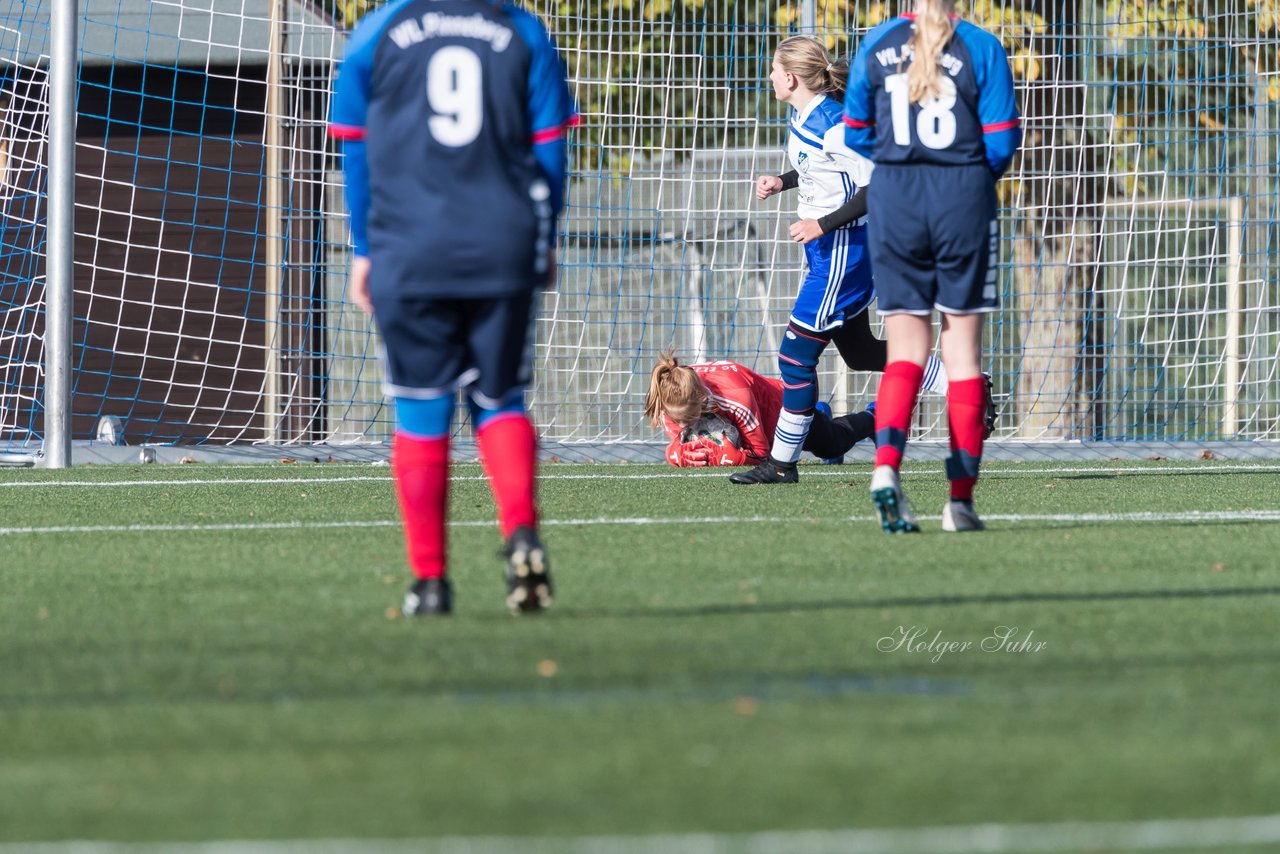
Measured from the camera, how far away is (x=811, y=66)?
26.7ft

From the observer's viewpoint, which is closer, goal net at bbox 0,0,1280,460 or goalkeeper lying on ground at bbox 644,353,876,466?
goalkeeper lying on ground at bbox 644,353,876,466

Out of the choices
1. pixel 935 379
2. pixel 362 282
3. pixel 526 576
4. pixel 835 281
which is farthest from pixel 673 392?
pixel 526 576

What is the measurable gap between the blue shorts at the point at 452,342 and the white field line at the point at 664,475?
4.86 meters

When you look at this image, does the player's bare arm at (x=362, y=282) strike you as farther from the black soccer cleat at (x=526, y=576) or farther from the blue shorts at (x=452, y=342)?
the black soccer cleat at (x=526, y=576)

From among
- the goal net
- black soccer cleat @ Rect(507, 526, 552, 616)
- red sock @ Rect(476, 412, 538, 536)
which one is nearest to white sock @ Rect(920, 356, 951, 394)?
the goal net

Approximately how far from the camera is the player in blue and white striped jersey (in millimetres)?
8117

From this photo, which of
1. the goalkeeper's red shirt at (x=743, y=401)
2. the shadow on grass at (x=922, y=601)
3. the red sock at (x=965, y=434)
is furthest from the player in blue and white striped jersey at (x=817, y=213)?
the shadow on grass at (x=922, y=601)

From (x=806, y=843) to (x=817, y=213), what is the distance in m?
6.18

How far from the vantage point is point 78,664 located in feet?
12.0

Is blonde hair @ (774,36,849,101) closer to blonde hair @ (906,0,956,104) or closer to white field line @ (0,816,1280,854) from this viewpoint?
blonde hair @ (906,0,956,104)

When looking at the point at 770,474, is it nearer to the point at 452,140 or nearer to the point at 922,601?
the point at 922,601

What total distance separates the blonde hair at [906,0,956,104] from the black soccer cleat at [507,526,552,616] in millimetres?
2533

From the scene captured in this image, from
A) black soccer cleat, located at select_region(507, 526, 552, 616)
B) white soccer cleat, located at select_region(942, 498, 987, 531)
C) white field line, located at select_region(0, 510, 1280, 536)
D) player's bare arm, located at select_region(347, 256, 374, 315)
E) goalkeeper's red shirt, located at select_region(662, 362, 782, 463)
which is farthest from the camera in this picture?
goalkeeper's red shirt, located at select_region(662, 362, 782, 463)

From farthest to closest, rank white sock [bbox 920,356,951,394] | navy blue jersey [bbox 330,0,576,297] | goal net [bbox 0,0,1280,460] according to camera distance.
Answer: goal net [bbox 0,0,1280,460] → white sock [bbox 920,356,951,394] → navy blue jersey [bbox 330,0,576,297]
